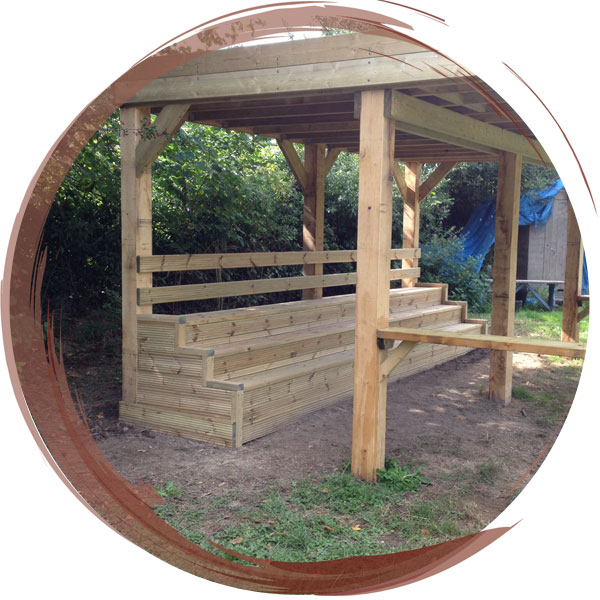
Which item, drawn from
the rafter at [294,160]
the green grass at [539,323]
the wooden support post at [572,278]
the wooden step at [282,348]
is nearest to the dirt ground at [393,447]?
the wooden step at [282,348]

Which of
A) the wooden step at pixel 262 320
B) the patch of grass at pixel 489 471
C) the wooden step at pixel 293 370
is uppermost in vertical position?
the wooden step at pixel 262 320

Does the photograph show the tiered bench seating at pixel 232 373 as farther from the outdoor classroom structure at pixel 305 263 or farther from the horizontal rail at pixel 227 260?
the horizontal rail at pixel 227 260

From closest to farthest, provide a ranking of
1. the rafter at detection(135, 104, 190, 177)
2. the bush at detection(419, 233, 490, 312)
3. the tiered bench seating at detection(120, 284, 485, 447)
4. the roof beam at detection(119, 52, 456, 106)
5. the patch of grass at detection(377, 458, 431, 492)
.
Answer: the roof beam at detection(119, 52, 456, 106) < the patch of grass at detection(377, 458, 431, 492) < the tiered bench seating at detection(120, 284, 485, 447) < the rafter at detection(135, 104, 190, 177) < the bush at detection(419, 233, 490, 312)

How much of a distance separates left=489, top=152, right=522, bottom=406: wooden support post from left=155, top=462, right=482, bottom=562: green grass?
2.35m

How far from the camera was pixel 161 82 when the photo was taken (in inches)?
199

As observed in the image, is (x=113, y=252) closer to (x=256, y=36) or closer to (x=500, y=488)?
(x=256, y=36)

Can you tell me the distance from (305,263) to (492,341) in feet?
13.7

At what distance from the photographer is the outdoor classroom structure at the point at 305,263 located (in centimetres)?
425

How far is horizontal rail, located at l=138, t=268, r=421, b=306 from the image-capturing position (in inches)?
215

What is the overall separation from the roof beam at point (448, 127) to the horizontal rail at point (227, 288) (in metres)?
2.17

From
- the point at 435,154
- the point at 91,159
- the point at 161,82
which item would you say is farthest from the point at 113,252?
the point at 435,154

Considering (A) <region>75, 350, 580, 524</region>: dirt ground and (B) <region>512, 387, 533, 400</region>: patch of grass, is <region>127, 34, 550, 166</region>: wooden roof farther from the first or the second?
(B) <region>512, 387, 533, 400</region>: patch of grass

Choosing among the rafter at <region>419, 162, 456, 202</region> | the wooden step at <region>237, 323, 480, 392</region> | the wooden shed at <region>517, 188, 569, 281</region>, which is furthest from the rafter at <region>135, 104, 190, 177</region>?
the wooden shed at <region>517, 188, 569, 281</region>

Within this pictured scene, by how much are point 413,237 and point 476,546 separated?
711cm
